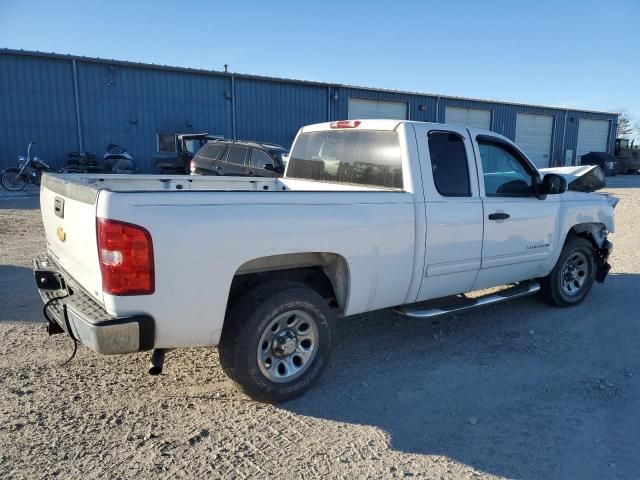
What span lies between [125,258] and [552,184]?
411 centimetres

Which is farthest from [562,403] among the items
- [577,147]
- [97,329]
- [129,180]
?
[577,147]

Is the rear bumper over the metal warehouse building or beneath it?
beneath

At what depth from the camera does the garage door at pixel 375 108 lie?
2673cm

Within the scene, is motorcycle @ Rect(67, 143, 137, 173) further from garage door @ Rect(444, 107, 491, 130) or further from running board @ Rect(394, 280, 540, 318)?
garage door @ Rect(444, 107, 491, 130)

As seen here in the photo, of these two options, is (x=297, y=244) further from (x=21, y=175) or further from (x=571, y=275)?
(x=21, y=175)

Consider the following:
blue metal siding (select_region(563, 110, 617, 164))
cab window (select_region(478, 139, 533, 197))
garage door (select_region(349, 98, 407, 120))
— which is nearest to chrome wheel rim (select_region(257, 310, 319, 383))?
cab window (select_region(478, 139, 533, 197))

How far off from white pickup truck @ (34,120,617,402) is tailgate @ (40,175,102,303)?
0.02 meters

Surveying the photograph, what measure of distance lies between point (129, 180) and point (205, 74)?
61.5ft

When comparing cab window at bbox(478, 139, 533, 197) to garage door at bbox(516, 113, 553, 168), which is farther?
garage door at bbox(516, 113, 553, 168)

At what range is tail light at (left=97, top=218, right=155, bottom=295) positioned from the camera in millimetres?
2668

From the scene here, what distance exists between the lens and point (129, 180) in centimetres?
464

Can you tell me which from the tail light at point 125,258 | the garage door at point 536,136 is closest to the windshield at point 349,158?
the tail light at point 125,258

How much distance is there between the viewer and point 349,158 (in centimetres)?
462

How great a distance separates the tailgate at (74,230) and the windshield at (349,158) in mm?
2361
